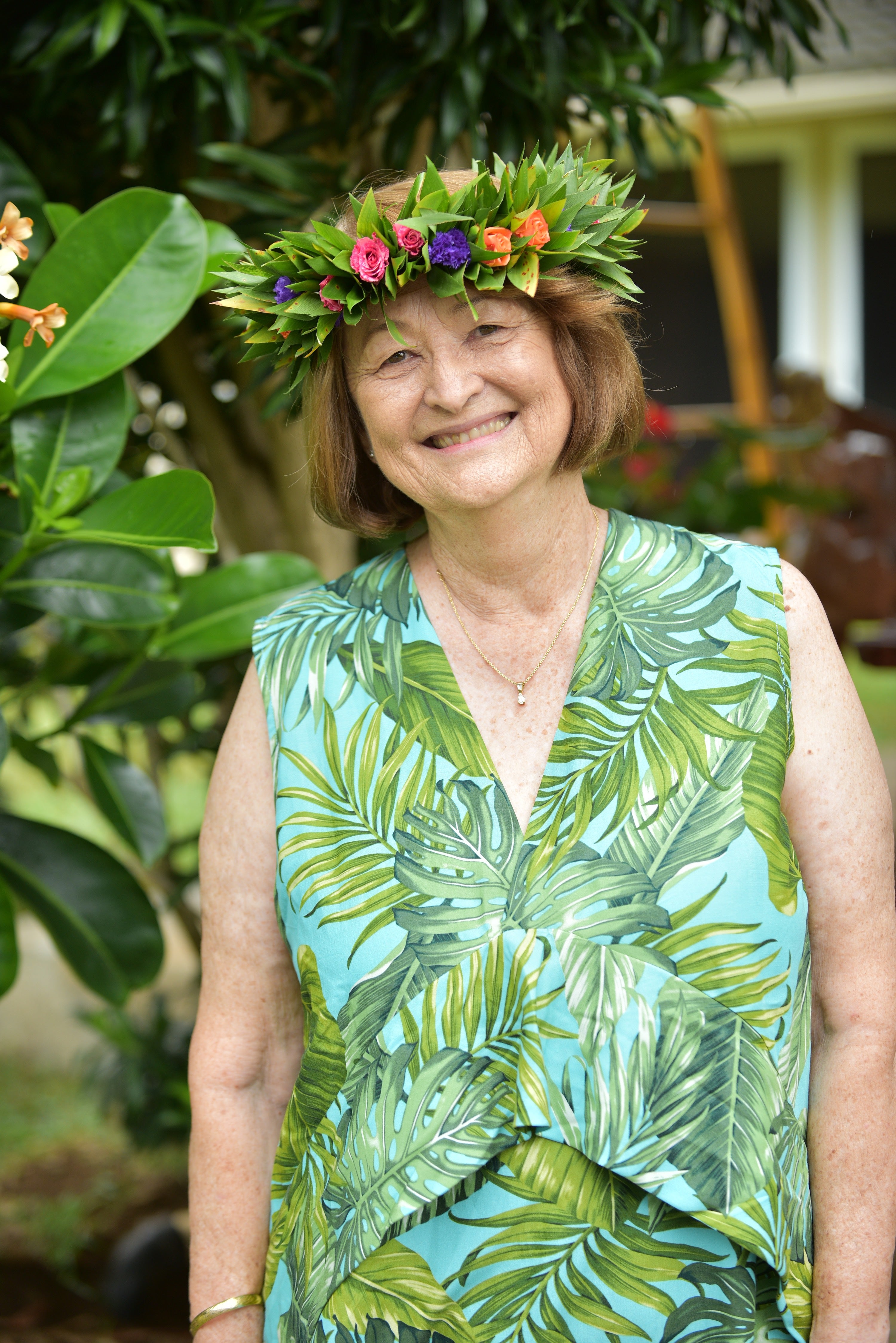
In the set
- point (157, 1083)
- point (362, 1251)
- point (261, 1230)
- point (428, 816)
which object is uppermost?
point (428, 816)

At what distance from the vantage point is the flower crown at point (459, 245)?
126cm


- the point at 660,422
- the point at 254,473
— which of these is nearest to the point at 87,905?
the point at 254,473

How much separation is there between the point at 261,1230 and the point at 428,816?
1.94 feet

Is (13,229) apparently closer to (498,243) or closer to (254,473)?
(498,243)

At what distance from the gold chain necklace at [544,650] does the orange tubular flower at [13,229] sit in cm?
63

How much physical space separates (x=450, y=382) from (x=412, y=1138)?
2.65ft

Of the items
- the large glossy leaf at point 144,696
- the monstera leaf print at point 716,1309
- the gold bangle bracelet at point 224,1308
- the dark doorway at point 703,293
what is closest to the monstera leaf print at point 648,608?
the monstera leaf print at point 716,1309

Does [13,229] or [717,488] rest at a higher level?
[13,229]

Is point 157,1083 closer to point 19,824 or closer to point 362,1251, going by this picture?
point 19,824

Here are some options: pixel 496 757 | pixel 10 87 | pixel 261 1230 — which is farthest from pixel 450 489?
pixel 10 87

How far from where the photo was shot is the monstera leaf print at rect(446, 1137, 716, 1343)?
125 centimetres

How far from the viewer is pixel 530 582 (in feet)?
4.73

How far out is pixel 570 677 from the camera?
1411 millimetres

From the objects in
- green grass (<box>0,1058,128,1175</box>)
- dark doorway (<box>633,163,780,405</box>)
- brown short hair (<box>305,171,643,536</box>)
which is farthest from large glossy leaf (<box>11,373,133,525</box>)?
dark doorway (<box>633,163,780,405</box>)
